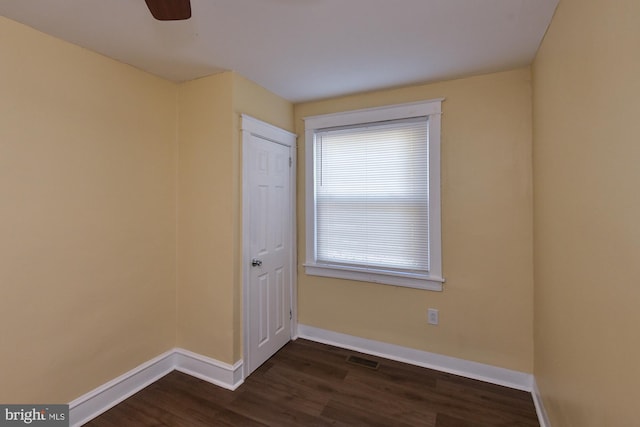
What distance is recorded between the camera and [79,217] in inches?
71.5

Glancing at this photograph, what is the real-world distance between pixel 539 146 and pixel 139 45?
2.67 meters

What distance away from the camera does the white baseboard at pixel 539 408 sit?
68.5 inches

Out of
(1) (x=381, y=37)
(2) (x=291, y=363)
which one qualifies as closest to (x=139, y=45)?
(1) (x=381, y=37)

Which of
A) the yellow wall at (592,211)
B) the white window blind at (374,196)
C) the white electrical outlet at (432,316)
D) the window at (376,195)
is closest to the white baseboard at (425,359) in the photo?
the white electrical outlet at (432,316)

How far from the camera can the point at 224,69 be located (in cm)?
212

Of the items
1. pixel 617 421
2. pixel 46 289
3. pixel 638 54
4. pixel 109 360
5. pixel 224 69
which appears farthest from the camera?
pixel 224 69

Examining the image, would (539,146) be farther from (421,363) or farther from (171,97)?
(171,97)

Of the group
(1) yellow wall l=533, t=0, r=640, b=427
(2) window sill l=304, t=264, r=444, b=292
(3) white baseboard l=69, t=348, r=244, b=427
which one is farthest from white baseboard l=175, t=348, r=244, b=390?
(1) yellow wall l=533, t=0, r=640, b=427

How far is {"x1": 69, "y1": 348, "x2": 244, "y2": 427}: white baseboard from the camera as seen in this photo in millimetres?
1818

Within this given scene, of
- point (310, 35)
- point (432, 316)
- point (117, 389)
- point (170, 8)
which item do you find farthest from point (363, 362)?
point (170, 8)

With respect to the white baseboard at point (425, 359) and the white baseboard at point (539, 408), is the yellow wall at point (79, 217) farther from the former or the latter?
the white baseboard at point (539, 408)

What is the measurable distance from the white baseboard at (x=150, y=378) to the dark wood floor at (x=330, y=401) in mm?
53

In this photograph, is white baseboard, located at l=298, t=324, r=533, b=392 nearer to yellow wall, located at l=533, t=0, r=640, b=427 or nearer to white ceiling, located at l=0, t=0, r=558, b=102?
yellow wall, located at l=533, t=0, r=640, b=427

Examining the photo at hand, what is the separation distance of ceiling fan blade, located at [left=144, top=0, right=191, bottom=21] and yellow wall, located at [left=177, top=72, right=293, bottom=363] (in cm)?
105
